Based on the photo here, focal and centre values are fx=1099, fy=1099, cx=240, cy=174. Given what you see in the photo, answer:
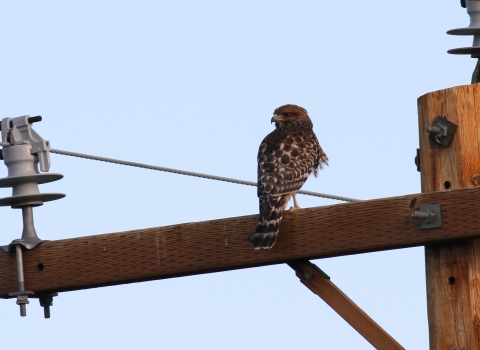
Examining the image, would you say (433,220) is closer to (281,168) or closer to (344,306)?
(344,306)

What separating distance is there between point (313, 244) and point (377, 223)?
303mm

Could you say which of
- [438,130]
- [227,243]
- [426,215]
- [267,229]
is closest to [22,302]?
[227,243]

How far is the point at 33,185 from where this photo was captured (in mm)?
5281

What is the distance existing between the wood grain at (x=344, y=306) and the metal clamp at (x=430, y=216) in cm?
43

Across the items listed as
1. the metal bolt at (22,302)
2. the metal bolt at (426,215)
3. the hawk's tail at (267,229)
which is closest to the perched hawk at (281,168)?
the hawk's tail at (267,229)

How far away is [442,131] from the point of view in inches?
171

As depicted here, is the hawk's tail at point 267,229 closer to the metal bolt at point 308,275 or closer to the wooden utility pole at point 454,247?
the metal bolt at point 308,275

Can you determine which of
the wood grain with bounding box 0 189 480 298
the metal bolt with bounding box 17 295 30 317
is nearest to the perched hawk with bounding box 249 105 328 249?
the wood grain with bounding box 0 189 480 298

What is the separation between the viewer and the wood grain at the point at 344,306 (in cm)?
429

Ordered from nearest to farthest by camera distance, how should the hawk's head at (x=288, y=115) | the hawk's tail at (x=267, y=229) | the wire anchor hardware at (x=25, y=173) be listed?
the hawk's tail at (x=267, y=229), the wire anchor hardware at (x=25, y=173), the hawk's head at (x=288, y=115)

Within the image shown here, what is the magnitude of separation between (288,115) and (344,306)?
3.57 metres

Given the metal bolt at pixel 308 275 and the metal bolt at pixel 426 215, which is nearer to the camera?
the metal bolt at pixel 426 215

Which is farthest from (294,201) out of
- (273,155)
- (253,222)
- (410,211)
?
(410,211)

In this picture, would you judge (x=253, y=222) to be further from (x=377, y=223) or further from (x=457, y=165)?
(x=457, y=165)
